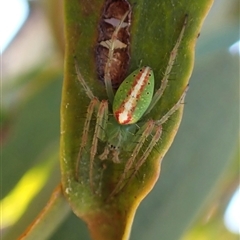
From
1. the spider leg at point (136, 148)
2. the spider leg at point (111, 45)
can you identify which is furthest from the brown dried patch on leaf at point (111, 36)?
the spider leg at point (136, 148)

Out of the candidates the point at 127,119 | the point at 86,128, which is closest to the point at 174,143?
the point at 127,119

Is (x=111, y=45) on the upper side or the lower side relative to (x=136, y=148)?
upper

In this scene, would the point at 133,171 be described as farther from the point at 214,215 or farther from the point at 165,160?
the point at 214,215

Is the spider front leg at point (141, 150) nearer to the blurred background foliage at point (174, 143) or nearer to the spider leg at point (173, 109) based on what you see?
the spider leg at point (173, 109)

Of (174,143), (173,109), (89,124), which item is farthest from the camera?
(174,143)

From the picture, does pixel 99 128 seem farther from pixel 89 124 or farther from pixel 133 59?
pixel 133 59

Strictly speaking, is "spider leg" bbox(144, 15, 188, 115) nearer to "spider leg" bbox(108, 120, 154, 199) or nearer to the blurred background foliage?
"spider leg" bbox(108, 120, 154, 199)
